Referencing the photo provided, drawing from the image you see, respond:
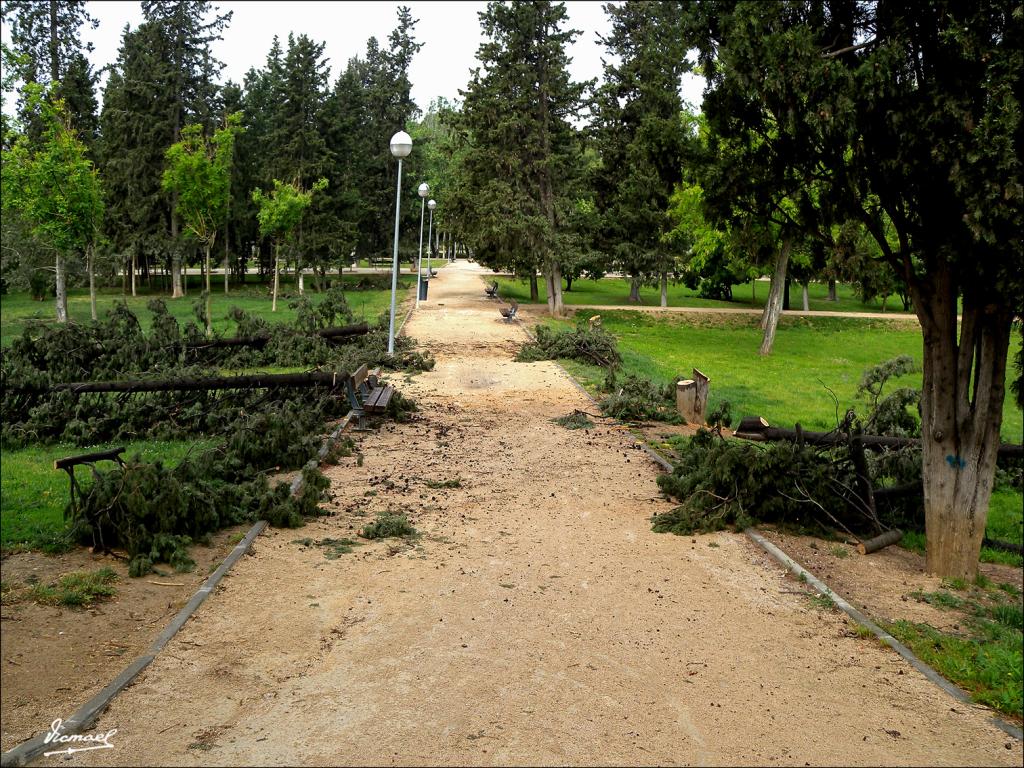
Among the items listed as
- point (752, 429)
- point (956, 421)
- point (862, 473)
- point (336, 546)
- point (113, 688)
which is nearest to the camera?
point (113, 688)

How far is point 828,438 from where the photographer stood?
1041 centimetres

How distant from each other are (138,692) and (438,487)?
17.2 feet

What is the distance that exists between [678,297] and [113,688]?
4456cm

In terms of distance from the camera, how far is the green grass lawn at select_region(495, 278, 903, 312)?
4406 cm

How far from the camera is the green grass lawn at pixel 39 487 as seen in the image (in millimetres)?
7934

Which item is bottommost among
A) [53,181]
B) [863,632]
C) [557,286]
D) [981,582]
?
[981,582]

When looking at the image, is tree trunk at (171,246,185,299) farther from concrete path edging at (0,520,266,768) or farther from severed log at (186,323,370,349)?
concrete path edging at (0,520,266,768)

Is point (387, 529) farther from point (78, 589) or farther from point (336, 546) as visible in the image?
point (78, 589)

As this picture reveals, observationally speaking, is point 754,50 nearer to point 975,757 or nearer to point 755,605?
point 755,605

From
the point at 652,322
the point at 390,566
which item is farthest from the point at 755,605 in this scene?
the point at 652,322

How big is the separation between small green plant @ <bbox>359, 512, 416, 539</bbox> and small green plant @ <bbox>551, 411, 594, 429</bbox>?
5.67 m

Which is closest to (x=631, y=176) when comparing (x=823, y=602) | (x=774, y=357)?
(x=774, y=357)

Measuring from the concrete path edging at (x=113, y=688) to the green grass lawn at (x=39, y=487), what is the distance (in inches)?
70.1

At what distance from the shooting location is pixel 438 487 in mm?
10156
